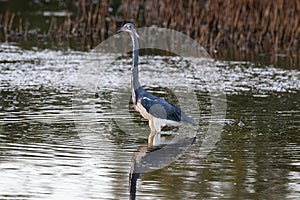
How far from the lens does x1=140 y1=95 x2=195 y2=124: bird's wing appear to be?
347 inches

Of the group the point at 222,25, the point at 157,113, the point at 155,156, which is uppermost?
the point at 222,25

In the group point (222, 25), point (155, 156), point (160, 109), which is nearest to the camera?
point (155, 156)

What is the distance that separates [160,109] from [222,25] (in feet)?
27.2

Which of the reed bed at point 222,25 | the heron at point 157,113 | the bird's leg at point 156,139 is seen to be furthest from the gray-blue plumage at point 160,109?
the reed bed at point 222,25

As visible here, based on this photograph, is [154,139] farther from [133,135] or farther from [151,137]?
[133,135]

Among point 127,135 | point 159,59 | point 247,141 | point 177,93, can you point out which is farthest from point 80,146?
point 159,59

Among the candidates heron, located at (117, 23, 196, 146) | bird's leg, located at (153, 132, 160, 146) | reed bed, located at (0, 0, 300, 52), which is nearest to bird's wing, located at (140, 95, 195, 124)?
heron, located at (117, 23, 196, 146)

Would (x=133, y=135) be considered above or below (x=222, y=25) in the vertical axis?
below

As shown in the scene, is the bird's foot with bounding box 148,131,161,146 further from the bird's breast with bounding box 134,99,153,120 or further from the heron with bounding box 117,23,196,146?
the bird's breast with bounding box 134,99,153,120

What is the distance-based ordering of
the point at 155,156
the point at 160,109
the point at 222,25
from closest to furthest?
the point at 155,156, the point at 160,109, the point at 222,25

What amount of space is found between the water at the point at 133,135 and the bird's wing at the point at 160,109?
265mm

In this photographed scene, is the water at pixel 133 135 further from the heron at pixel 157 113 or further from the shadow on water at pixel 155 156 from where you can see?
the heron at pixel 157 113

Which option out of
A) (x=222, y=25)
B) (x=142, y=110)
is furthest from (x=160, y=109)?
(x=222, y=25)

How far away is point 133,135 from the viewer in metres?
8.87
